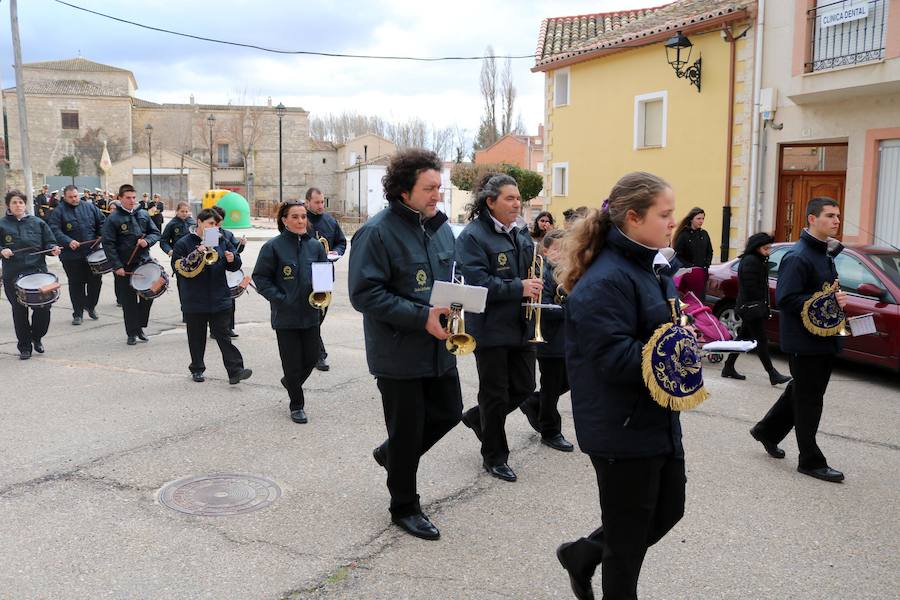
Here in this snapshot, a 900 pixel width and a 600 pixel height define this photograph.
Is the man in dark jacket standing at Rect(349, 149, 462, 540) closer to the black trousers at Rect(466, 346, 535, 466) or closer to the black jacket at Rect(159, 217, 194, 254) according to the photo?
the black trousers at Rect(466, 346, 535, 466)

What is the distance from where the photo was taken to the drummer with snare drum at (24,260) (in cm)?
944

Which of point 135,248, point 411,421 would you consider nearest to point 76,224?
point 135,248

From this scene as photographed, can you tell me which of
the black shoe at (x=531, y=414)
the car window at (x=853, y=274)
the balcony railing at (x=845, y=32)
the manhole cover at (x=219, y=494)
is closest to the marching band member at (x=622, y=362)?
the manhole cover at (x=219, y=494)

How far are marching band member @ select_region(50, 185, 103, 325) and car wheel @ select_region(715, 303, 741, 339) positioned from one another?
8.94 metres

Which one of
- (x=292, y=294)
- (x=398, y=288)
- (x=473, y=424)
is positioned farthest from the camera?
(x=292, y=294)

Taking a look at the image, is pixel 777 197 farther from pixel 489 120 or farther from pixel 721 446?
pixel 489 120

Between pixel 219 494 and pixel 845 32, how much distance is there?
1343 centimetres

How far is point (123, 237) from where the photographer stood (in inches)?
439

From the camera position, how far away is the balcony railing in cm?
1341

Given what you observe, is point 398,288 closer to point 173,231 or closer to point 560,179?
point 173,231

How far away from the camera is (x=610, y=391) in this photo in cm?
303

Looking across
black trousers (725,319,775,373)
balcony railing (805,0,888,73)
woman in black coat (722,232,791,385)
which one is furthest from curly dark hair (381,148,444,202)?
balcony railing (805,0,888,73)

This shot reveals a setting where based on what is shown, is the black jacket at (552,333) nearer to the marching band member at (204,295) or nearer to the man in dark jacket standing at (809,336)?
the man in dark jacket standing at (809,336)

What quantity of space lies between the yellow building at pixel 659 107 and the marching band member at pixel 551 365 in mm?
11779
